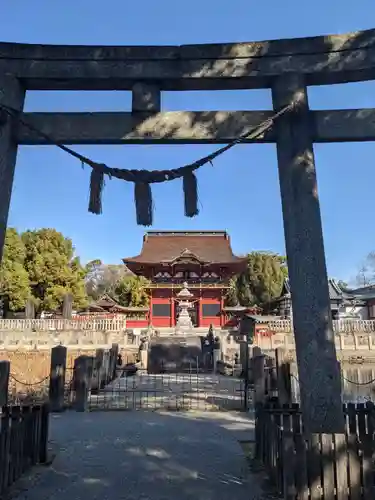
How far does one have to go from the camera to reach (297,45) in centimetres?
471

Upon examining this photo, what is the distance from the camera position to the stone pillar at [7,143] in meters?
4.54

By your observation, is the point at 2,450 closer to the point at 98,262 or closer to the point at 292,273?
the point at 292,273

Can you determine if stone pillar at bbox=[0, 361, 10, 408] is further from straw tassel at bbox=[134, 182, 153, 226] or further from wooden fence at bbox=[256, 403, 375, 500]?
wooden fence at bbox=[256, 403, 375, 500]

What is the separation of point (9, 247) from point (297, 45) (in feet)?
116

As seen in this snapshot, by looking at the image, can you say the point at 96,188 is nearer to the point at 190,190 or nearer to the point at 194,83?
the point at 190,190

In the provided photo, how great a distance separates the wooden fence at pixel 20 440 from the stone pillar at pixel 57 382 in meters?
4.58

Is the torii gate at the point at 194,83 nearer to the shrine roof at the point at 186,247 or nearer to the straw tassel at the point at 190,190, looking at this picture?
the straw tassel at the point at 190,190

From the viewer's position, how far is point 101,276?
71.8 meters

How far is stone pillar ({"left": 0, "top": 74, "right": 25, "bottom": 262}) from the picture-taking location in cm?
454

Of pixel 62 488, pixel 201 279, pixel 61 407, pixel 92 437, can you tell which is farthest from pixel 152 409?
pixel 201 279

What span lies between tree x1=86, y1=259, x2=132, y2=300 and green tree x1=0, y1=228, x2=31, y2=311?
27921 millimetres

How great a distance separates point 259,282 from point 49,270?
24.8 m

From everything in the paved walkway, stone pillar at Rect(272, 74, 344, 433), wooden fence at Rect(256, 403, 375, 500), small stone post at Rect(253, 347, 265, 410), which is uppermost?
stone pillar at Rect(272, 74, 344, 433)

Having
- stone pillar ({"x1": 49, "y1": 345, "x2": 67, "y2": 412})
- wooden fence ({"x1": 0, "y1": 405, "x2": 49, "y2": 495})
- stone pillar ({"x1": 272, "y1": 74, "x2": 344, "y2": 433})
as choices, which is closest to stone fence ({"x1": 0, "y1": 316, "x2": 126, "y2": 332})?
stone pillar ({"x1": 49, "y1": 345, "x2": 67, "y2": 412})
